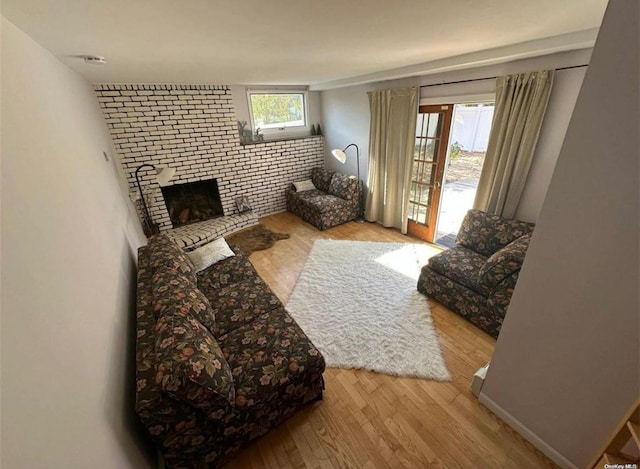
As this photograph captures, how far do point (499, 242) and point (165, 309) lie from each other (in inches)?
113

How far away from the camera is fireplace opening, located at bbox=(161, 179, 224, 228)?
413 centimetres

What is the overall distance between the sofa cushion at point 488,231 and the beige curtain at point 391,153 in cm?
118

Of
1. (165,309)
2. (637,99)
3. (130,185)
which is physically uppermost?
(637,99)

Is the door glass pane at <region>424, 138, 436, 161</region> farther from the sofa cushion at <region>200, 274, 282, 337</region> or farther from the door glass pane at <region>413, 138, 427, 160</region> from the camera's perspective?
the sofa cushion at <region>200, 274, 282, 337</region>

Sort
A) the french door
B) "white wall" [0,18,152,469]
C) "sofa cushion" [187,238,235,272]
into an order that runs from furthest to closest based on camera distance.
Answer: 1. the french door
2. "sofa cushion" [187,238,235,272]
3. "white wall" [0,18,152,469]

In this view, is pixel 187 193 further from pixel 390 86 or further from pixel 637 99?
pixel 637 99

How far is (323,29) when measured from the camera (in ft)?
4.92

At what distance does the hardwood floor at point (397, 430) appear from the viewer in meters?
1.45

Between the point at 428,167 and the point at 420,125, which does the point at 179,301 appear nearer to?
the point at 428,167

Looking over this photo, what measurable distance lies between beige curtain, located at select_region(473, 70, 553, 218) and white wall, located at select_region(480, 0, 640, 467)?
69.9 inches

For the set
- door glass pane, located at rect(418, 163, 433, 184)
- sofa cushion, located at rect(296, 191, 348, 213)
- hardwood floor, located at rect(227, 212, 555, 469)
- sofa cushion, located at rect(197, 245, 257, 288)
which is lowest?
hardwood floor, located at rect(227, 212, 555, 469)

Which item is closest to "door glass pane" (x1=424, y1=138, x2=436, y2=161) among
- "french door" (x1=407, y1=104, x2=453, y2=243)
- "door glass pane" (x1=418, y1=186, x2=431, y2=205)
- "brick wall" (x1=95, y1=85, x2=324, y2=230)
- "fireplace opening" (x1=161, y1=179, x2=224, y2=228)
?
"french door" (x1=407, y1=104, x2=453, y2=243)

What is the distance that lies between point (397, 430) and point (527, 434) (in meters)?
0.75

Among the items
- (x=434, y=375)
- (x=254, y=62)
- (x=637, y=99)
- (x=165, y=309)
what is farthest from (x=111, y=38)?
(x=434, y=375)
